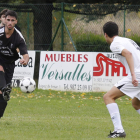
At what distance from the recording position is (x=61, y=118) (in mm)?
9000

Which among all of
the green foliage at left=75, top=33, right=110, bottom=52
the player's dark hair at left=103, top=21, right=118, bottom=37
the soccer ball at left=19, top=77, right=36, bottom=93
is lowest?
the soccer ball at left=19, top=77, right=36, bottom=93

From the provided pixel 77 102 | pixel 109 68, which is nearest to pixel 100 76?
pixel 109 68

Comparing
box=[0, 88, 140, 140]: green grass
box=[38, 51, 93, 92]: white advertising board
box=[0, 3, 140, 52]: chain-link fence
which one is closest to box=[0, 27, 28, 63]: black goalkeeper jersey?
box=[0, 88, 140, 140]: green grass

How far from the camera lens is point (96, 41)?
16109 mm

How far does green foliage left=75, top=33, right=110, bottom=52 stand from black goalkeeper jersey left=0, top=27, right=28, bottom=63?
8.63 meters

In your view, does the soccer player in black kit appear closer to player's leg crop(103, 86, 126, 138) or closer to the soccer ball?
player's leg crop(103, 86, 126, 138)

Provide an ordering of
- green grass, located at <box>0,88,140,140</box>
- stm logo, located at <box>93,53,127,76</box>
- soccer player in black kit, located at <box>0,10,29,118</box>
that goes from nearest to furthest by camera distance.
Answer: green grass, located at <box>0,88,140,140</box>, soccer player in black kit, located at <box>0,10,29,118</box>, stm logo, located at <box>93,53,127,76</box>

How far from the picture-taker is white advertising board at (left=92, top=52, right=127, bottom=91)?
47.2 feet

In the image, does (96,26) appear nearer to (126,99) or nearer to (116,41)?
(126,99)

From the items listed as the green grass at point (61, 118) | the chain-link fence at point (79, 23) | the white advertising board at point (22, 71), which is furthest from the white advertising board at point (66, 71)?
the chain-link fence at point (79, 23)

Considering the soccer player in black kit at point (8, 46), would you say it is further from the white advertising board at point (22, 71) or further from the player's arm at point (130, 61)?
the white advertising board at point (22, 71)

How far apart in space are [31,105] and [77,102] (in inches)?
59.1

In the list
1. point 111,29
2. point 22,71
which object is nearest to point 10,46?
point 111,29

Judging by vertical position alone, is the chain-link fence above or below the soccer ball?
above
